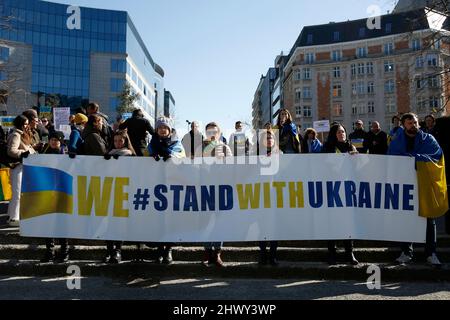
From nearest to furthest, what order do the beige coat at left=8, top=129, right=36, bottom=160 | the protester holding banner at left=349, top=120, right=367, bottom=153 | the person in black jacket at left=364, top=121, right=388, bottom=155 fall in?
the beige coat at left=8, top=129, right=36, bottom=160, the person in black jacket at left=364, top=121, right=388, bottom=155, the protester holding banner at left=349, top=120, right=367, bottom=153

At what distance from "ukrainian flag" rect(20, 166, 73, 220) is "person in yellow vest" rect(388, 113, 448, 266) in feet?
16.5

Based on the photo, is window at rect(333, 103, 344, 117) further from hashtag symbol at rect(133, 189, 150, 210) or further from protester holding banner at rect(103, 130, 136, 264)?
hashtag symbol at rect(133, 189, 150, 210)

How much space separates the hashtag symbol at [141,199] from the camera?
597cm

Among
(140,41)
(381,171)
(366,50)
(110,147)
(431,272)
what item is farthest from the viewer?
(140,41)

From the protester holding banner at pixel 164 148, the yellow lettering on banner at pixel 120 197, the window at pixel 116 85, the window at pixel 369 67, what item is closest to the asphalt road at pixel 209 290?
the protester holding banner at pixel 164 148

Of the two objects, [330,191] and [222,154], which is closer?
[330,191]

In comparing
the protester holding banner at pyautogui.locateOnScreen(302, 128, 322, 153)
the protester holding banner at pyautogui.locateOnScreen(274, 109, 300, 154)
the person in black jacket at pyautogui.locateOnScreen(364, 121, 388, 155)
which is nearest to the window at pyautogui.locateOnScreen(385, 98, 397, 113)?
the person in black jacket at pyautogui.locateOnScreen(364, 121, 388, 155)

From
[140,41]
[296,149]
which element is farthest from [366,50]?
[296,149]

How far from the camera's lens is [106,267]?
232 inches

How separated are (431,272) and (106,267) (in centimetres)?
458

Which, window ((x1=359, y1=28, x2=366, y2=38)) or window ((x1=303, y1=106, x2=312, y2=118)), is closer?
window ((x1=359, y1=28, x2=366, y2=38))

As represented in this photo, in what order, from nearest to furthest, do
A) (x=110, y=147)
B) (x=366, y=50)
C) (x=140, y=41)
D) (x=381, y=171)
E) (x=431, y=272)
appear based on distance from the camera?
(x=431, y=272) < (x=381, y=171) < (x=110, y=147) < (x=366, y=50) < (x=140, y=41)

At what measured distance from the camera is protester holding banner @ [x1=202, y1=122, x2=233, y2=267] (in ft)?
19.9

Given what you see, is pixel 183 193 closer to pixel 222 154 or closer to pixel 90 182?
pixel 222 154
